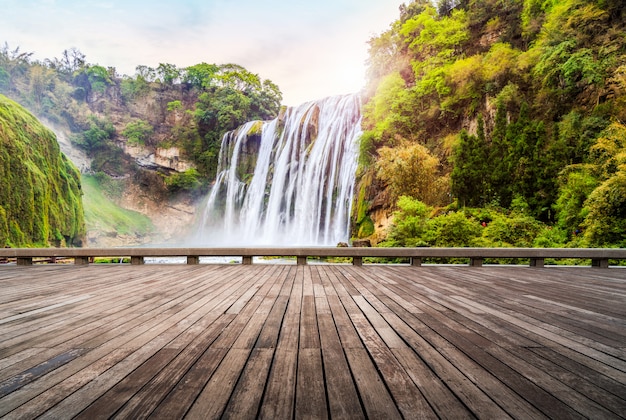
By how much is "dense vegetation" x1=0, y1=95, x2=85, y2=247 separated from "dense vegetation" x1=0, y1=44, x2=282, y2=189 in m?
15.3

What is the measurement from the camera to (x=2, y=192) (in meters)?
17.2

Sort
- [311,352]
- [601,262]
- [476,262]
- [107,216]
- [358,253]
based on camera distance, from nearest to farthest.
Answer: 1. [311,352]
2. [358,253]
3. [601,262]
4. [476,262]
5. [107,216]

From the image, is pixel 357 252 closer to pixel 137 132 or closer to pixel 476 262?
pixel 476 262

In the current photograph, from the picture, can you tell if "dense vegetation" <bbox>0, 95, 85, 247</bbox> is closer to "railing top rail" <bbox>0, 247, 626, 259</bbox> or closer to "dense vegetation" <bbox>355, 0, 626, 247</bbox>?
"railing top rail" <bbox>0, 247, 626, 259</bbox>

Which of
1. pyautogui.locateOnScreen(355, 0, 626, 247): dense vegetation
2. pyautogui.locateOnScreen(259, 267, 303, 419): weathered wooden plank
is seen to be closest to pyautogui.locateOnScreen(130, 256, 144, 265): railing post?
pyautogui.locateOnScreen(259, 267, 303, 419): weathered wooden plank

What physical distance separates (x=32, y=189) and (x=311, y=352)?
24.3 metres

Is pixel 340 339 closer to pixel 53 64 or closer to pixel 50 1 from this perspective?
pixel 53 64

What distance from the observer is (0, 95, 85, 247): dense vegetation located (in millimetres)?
17453

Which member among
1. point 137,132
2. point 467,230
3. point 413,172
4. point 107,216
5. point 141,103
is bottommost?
point 467,230

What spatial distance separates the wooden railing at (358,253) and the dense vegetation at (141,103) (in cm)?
3360

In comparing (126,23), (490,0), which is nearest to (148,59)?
(126,23)

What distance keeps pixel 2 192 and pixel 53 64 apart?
42140 millimetres

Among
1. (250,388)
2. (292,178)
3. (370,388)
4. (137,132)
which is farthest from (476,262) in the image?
(137,132)

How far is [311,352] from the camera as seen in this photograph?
6.33ft
